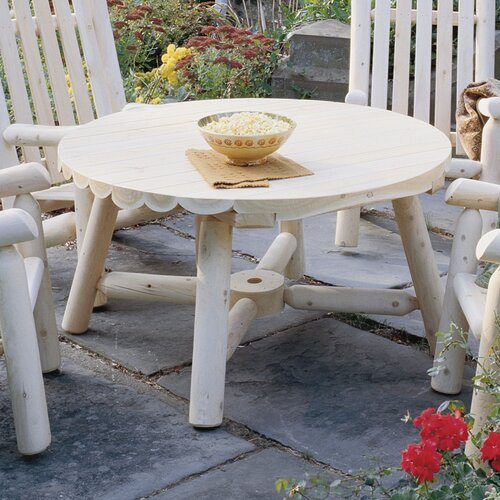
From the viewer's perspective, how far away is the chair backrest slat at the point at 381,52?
3871 millimetres

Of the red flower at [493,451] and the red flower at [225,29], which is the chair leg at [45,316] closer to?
the red flower at [493,451]

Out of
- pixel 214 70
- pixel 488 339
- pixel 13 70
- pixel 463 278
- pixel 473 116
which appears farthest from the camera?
pixel 214 70

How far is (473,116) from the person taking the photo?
354 cm

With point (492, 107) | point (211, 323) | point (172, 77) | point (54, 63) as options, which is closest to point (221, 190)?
point (211, 323)

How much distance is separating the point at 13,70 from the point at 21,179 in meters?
0.84

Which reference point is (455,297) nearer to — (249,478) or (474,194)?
(474,194)

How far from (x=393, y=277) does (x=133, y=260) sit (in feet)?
3.28

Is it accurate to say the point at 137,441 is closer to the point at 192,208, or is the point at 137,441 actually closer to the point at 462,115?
the point at 192,208

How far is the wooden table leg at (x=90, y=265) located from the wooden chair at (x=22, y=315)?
41 cm

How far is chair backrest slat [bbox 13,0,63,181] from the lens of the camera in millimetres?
3457

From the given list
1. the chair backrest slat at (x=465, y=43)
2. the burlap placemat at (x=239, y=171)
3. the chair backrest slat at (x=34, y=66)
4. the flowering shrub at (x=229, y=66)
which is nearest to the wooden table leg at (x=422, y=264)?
the burlap placemat at (x=239, y=171)

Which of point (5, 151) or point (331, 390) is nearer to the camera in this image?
point (331, 390)

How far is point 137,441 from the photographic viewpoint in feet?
8.61

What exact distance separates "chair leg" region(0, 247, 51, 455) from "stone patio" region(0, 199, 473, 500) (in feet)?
0.26
